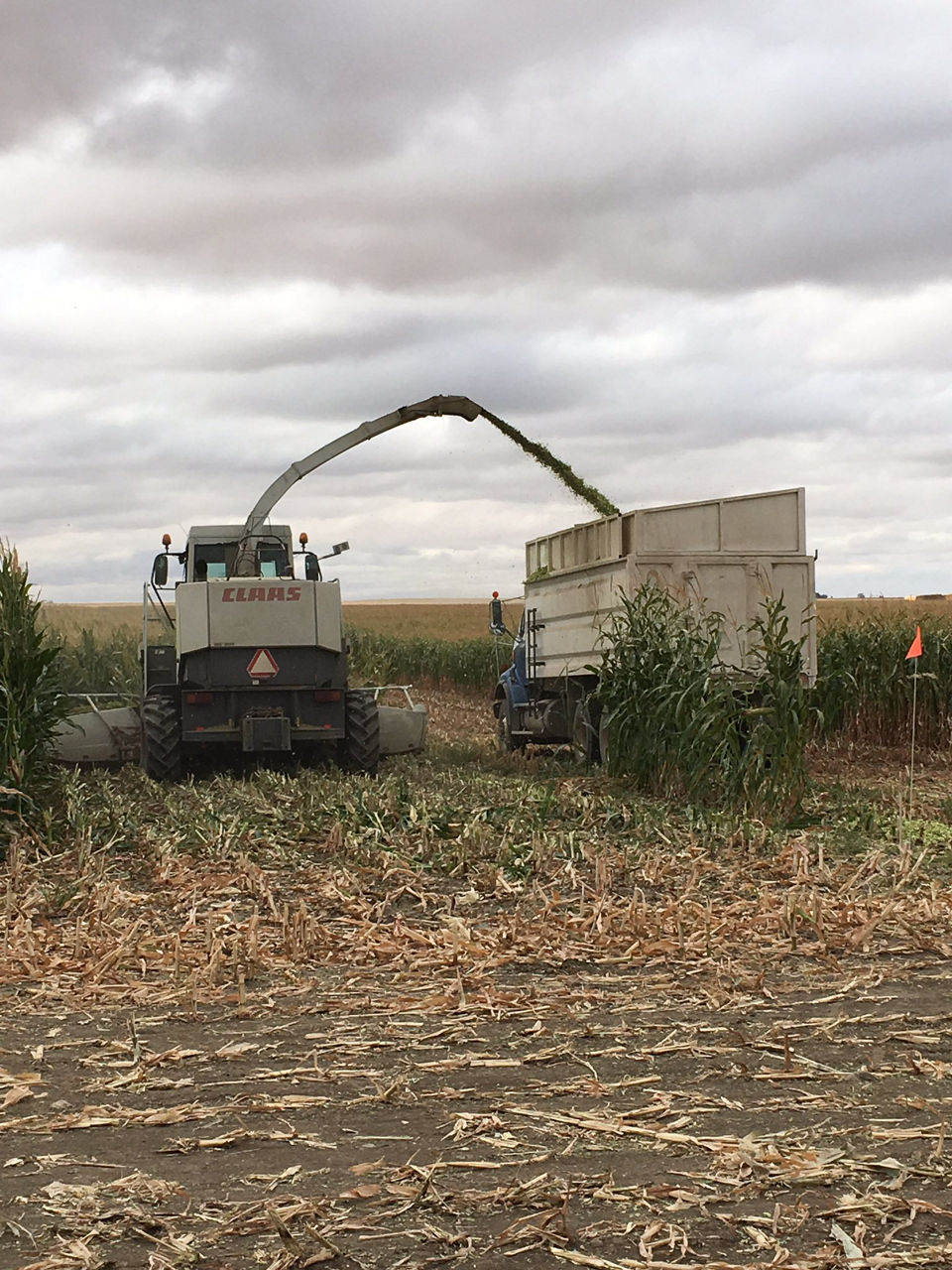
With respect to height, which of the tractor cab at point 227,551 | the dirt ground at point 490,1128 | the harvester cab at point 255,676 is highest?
the tractor cab at point 227,551

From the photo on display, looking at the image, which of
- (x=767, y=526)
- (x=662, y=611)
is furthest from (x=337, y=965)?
(x=767, y=526)

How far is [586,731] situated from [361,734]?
274 cm

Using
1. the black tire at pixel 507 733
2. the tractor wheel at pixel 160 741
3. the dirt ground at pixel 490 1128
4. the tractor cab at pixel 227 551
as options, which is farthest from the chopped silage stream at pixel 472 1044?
the black tire at pixel 507 733

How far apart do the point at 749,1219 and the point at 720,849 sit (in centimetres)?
619

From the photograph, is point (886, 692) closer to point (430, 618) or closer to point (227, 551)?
point (227, 551)

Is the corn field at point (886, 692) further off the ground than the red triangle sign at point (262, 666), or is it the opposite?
the red triangle sign at point (262, 666)

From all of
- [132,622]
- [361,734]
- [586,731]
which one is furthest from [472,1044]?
[132,622]

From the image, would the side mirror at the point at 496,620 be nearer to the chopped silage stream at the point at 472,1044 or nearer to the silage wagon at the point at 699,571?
the silage wagon at the point at 699,571

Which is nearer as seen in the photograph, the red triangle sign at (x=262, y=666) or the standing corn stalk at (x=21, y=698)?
the standing corn stalk at (x=21, y=698)

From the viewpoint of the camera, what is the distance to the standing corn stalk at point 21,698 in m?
10.8

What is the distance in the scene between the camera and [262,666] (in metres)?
14.8

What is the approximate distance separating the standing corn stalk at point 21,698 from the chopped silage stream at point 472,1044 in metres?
0.48

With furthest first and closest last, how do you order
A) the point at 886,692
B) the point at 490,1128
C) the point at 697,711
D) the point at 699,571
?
the point at 886,692 → the point at 699,571 → the point at 697,711 → the point at 490,1128

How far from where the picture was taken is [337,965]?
24.3 ft
